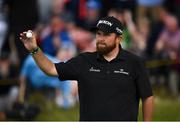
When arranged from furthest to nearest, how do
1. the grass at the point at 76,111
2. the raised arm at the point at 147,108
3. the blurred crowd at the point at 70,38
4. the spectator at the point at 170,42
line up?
the spectator at the point at 170,42 < the blurred crowd at the point at 70,38 < the grass at the point at 76,111 < the raised arm at the point at 147,108

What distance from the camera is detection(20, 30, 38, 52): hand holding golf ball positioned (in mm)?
8016

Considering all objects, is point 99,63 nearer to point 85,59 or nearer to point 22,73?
point 85,59

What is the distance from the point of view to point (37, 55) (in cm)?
820

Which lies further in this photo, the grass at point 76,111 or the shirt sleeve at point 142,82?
the grass at point 76,111

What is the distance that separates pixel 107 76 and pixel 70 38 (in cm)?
671

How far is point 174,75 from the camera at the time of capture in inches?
591

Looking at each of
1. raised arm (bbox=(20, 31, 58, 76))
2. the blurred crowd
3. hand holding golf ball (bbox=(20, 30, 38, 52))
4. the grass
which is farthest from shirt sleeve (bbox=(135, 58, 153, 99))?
the blurred crowd

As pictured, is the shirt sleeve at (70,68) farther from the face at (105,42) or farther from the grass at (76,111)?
the grass at (76,111)

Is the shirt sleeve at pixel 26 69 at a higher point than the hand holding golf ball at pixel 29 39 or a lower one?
lower

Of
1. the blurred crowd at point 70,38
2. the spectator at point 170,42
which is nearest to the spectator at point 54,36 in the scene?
the blurred crowd at point 70,38

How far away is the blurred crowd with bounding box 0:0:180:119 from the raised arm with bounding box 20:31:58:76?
15.9 feet

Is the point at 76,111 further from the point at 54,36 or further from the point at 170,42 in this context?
the point at 170,42

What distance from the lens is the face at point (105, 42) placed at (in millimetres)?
8312

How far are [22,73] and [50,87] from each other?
61 cm
